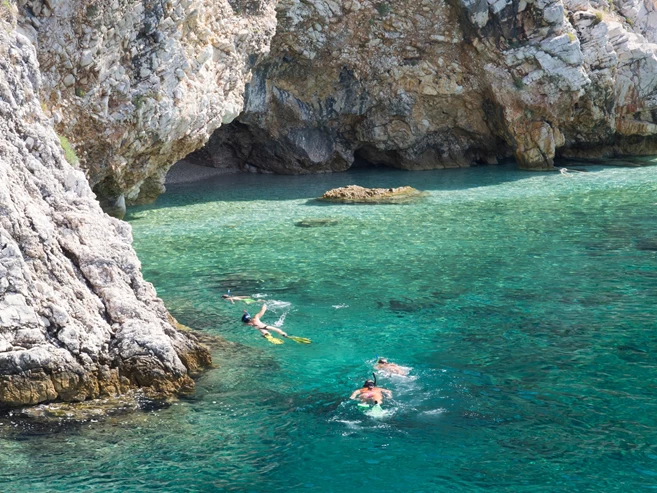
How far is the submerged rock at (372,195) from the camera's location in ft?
105

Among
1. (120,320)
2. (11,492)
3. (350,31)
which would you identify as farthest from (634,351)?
(350,31)

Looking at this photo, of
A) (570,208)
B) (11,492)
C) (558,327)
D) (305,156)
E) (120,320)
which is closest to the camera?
(11,492)

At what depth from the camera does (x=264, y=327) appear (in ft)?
52.5

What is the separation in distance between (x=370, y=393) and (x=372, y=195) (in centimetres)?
2104

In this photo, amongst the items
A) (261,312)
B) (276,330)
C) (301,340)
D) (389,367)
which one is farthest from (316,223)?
(389,367)

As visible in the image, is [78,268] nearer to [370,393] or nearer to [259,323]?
[259,323]

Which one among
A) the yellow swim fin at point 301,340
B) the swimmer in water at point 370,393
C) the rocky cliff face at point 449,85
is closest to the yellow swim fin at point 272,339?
the yellow swim fin at point 301,340

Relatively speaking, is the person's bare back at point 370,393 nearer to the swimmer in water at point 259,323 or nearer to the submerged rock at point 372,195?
the swimmer in water at point 259,323

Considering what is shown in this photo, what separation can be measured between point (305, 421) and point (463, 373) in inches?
122

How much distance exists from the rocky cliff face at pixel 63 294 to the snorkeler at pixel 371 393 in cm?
278

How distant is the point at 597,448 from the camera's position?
402 inches

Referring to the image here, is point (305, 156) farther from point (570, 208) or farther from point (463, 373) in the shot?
point (463, 373)

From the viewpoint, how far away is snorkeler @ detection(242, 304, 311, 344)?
50.2ft

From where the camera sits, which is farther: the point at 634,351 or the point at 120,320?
the point at 634,351
